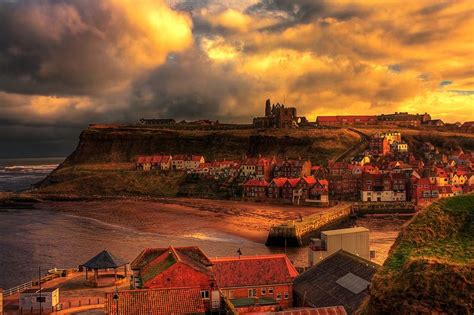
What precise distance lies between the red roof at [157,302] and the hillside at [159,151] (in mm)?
93459

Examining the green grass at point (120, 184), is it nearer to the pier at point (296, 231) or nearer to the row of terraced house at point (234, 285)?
the pier at point (296, 231)

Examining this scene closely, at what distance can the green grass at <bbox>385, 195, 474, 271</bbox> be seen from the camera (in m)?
9.23

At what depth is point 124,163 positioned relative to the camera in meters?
173

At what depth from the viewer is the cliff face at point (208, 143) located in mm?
157750

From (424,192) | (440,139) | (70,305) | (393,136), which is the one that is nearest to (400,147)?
(393,136)

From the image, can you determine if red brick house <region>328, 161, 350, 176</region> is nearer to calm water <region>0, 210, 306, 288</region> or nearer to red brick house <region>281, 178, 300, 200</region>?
red brick house <region>281, 178, 300, 200</region>

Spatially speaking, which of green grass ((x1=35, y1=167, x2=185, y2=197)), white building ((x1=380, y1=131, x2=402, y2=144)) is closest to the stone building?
white building ((x1=380, y1=131, x2=402, y2=144))

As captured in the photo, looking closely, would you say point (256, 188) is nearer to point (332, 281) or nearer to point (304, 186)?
point (304, 186)

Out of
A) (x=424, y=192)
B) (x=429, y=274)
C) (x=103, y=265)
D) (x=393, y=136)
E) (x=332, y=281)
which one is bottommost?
(x=103, y=265)

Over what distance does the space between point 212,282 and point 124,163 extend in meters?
147

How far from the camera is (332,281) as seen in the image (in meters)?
31.6

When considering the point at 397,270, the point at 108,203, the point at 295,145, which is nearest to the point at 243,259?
the point at 397,270

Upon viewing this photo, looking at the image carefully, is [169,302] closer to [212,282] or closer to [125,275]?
[212,282]

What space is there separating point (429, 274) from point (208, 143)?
558 feet
